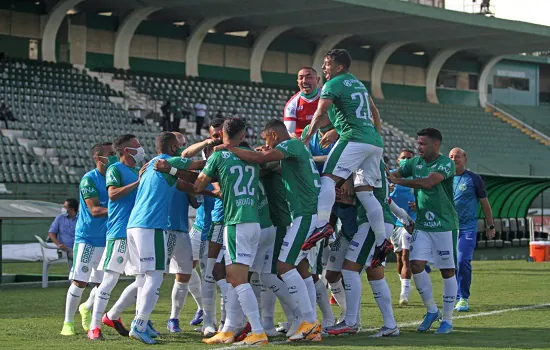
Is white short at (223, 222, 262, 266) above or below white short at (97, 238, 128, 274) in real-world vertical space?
above

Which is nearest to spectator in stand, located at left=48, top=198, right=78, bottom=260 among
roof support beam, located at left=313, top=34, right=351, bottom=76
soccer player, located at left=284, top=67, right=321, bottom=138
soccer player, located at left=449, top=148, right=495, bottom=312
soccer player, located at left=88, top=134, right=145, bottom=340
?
soccer player, located at left=449, top=148, right=495, bottom=312

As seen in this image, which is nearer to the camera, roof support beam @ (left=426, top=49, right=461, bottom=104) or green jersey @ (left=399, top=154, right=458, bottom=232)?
green jersey @ (left=399, top=154, right=458, bottom=232)

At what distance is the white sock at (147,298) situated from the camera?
431 inches

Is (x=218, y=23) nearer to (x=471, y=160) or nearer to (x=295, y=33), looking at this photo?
(x=295, y=33)

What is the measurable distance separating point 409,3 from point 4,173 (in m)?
22.6

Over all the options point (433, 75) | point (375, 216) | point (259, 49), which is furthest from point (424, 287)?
point (433, 75)

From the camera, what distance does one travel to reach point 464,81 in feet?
200

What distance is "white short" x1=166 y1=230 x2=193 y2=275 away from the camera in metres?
12.0

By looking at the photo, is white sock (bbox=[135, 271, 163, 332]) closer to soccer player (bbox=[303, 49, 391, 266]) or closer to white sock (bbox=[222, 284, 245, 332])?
white sock (bbox=[222, 284, 245, 332])

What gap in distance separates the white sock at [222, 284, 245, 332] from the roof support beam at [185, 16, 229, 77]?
37.8 m

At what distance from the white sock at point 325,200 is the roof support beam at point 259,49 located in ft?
130

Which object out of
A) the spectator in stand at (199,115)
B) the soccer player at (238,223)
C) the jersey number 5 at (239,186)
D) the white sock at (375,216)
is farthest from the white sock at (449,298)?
the spectator in stand at (199,115)

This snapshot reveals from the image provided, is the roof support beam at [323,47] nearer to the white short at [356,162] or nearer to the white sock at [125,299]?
the white short at [356,162]

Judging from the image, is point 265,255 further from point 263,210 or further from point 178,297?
point 178,297
